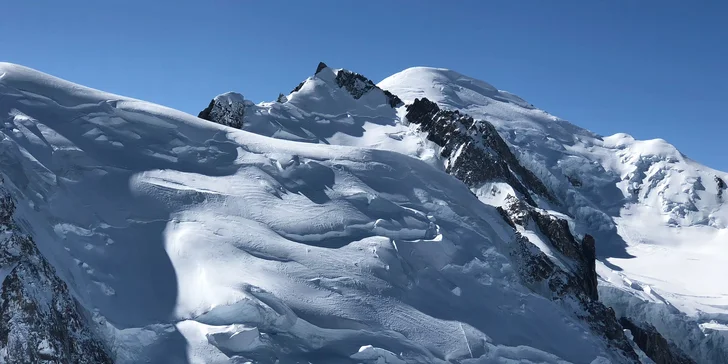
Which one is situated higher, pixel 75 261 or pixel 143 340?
pixel 75 261

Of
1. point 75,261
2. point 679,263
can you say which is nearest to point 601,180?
point 679,263

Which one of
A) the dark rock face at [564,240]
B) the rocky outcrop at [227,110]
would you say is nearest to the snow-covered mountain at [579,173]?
the rocky outcrop at [227,110]

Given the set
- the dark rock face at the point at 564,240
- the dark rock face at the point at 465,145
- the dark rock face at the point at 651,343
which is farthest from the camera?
the dark rock face at the point at 465,145

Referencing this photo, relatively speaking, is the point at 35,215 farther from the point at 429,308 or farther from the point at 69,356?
the point at 429,308

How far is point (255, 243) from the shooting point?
87.7 ft

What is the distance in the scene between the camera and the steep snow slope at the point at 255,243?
22.9m

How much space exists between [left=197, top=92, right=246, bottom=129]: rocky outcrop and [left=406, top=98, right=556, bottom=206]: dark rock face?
13.1 metres

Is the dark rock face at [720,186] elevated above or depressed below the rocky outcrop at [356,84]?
above

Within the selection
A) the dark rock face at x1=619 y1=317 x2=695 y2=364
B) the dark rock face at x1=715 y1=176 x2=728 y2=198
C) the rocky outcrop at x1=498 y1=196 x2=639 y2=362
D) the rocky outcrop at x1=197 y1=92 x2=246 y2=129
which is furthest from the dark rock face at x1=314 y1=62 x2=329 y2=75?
the dark rock face at x1=715 y1=176 x2=728 y2=198

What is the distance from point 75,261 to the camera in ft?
78.5

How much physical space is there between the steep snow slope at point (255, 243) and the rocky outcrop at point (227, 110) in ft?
26.9

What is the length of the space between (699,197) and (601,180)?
8770 millimetres

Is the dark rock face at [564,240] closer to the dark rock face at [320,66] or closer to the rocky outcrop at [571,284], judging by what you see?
the rocky outcrop at [571,284]

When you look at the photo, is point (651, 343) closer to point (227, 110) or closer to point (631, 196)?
point (227, 110)
